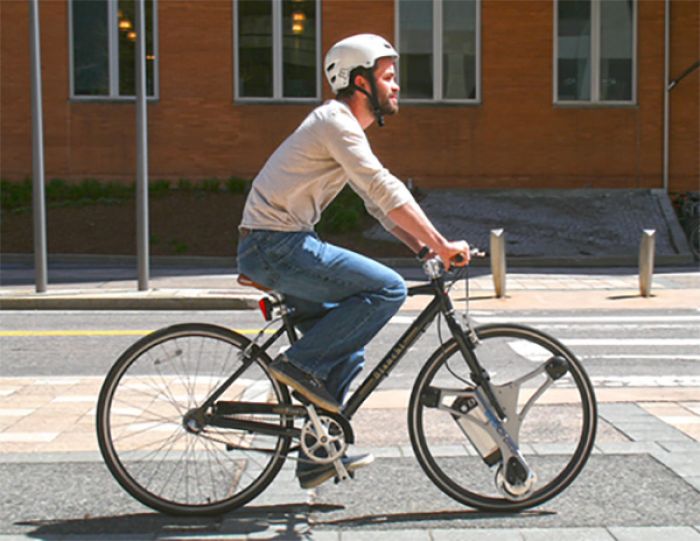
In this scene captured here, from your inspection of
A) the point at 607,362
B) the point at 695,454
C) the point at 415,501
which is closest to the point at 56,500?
the point at 415,501

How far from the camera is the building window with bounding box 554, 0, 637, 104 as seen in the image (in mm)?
26672

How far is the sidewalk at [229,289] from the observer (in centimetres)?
1423

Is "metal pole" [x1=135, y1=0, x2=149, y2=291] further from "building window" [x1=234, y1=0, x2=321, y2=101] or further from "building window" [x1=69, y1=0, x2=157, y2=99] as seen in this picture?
"building window" [x1=69, y1=0, x2=157, y2=99]

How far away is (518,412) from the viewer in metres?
4.90

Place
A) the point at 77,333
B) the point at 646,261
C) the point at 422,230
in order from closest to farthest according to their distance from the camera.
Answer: the point at 422,230 → the point at 77,333 → the point at 646,261

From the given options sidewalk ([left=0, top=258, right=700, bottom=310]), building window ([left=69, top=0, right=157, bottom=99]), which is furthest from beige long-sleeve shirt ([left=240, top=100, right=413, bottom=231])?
building window ([left=69, top=0, right=157, bottom=99])

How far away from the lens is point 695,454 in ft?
18.9

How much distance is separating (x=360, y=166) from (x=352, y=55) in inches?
18.5

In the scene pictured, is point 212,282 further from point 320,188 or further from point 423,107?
point 320,188

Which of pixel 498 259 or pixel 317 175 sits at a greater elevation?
pixel 317 175

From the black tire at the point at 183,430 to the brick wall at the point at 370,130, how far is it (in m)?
21.5

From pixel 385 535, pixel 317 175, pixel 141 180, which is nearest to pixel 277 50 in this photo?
pixel 141 180

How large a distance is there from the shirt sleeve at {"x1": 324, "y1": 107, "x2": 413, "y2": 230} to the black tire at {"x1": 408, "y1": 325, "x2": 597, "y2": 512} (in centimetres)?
66

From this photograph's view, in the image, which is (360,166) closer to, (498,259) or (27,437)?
(27,437)
